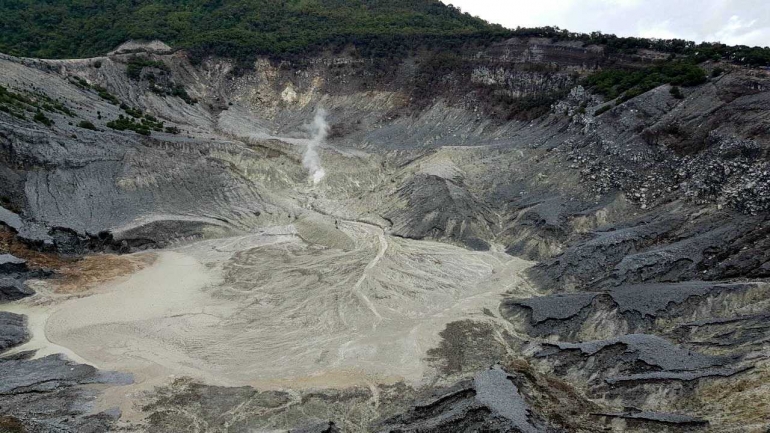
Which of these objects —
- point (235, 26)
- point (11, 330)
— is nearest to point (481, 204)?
point (11, 330)

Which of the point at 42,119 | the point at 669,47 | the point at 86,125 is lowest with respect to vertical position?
the point at 42,119

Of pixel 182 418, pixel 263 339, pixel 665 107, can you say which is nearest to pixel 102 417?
pixel 182 418

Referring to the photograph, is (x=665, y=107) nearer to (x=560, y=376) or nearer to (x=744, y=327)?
(x=744, y=327)

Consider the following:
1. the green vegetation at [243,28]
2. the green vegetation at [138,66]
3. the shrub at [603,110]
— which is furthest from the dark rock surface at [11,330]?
the shrub at [603,110]

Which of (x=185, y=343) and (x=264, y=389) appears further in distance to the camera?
(x=185, y=343)

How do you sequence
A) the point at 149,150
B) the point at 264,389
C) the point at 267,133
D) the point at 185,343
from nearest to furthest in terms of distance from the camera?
the point at 264,389
the point at 185,343
the point at 149,150
the point at 267,133

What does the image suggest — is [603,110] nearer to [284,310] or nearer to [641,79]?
[641,79]

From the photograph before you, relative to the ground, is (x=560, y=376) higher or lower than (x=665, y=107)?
lower
